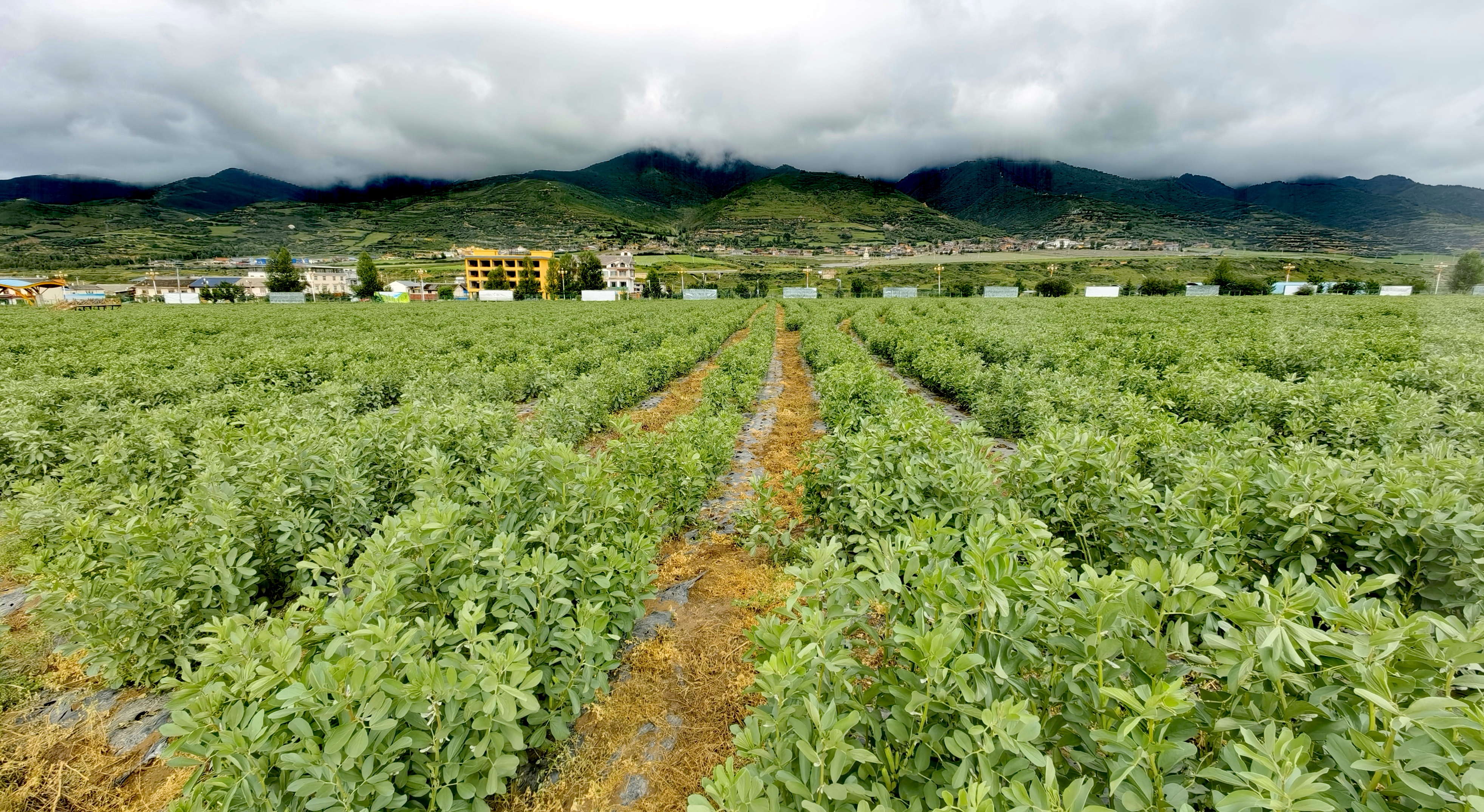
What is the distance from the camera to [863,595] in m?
2.61

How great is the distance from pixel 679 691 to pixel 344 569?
2.54 metres

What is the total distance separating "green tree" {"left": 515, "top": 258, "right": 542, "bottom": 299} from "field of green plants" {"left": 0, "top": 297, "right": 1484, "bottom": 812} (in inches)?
3789

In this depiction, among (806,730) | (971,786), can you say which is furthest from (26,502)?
(971,786)

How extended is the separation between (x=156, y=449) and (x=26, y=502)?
1297 mm

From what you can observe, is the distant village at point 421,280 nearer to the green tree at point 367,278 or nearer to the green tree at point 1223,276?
the green tree at point 367,278

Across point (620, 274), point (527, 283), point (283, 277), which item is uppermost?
point (620, 274)

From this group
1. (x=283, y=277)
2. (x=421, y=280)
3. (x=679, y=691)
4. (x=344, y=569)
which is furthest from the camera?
(x=421, y=280)

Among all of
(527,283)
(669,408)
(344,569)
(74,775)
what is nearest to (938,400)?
(669,408)

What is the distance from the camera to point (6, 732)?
12.3 feet

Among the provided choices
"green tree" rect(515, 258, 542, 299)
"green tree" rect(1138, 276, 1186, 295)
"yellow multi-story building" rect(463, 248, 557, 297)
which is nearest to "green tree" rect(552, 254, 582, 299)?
"green tree" rect(515, 258, 542, 299)

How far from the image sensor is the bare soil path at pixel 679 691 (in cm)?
343

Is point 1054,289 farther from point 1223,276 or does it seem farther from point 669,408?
point 669,408

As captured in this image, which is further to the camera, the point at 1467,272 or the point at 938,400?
the point at 1467,272

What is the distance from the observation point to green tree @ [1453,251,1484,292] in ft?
153
